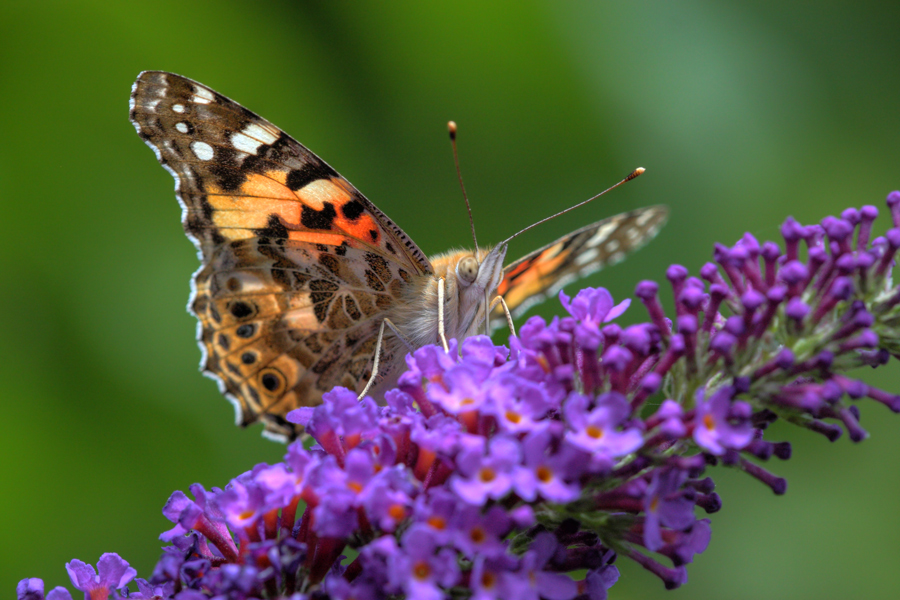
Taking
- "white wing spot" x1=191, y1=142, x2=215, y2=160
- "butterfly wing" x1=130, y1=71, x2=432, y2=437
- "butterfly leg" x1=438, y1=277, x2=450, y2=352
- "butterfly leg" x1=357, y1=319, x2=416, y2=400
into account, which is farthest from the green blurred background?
"butterfly leg" x1=438, y1=277, x2=450, y2=352

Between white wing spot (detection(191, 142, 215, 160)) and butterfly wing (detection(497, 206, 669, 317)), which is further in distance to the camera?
butterfly wing (detection(497, 206, 669, 317))

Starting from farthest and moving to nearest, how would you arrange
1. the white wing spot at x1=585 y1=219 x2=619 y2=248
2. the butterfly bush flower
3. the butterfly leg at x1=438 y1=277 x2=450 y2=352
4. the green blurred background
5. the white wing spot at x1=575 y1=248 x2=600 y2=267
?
the green blurred background, the white wing spot at x1=575 y1=248 x2=600 y2=267, the white wing spot at x1=585 y1=219 x2=619 y2=248, the butterfly leg at x1=438 y1=277 x2=450 y2=352, the butterfly bush flower

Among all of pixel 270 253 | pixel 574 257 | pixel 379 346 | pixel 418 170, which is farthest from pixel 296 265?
pixel 418 170

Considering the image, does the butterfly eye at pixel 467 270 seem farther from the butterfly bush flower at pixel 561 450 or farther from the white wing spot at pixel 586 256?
the butterfly bush flower at pixel 561 450

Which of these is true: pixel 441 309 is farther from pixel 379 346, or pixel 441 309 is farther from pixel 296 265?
pixel 296 265

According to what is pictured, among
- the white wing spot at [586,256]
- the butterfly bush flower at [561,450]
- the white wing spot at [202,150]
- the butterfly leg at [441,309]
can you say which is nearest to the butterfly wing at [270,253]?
the white wing spot at [202,150]

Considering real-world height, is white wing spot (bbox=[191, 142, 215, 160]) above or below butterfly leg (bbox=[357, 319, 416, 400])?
above

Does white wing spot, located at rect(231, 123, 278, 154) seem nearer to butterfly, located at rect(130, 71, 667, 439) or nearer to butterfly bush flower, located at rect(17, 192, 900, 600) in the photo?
butterfly, located at rect(130, 71, 667, 439)
